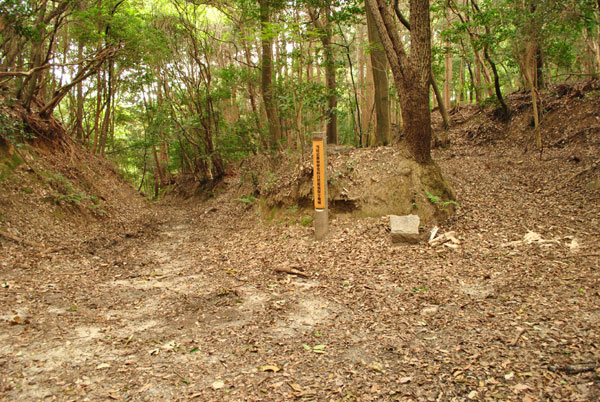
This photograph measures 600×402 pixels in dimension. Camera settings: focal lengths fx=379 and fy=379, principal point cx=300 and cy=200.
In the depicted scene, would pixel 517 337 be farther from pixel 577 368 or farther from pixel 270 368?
pixel 270 368

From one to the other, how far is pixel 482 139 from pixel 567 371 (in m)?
12.9

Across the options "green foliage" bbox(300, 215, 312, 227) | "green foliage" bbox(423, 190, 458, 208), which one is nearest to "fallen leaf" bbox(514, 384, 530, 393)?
"green foliage" bbox(423, 190, 458, 208)

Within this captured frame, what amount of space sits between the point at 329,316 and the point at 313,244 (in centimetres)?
297

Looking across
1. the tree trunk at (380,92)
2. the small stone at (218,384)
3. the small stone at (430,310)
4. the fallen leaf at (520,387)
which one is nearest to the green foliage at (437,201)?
the tree trunk at (380,92)

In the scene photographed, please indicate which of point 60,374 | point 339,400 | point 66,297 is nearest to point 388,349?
point 339,400

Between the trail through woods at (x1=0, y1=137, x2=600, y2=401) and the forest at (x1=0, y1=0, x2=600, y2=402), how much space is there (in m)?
0.03

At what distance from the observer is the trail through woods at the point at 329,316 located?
→ 297 cm

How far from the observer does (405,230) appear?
21.8 ft

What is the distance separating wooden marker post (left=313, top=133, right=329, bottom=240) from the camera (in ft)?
24.0

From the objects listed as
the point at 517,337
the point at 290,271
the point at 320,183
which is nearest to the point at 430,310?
the point at 517,337

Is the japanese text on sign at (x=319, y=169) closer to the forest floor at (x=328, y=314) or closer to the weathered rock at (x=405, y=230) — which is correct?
the forest floor at (x=328, y=314)

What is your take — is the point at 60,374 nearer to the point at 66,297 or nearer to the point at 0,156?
the point at 66,297

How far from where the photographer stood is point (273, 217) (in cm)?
937

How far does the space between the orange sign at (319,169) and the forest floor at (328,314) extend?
0.79 meters
